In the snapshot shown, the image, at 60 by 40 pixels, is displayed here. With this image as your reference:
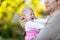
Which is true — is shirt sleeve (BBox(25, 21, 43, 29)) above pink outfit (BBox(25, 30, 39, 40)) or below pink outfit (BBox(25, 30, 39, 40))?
above

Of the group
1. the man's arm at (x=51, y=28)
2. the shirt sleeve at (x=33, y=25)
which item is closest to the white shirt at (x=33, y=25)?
the shirt sleeve at (x=33, y=25)

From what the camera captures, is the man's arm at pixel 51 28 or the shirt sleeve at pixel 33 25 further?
the shirt sleeve at pixel 33 25

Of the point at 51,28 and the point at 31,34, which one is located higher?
the point at 31,34

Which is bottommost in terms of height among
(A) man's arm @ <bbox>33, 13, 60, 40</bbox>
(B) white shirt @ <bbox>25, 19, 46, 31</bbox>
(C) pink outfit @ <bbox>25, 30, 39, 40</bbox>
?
(A) man's arm @ <bbox>33, 13, 60, 40</bbox>

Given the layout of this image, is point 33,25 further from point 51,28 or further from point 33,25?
point 51,28

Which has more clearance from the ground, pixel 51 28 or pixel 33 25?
pixel 33 25

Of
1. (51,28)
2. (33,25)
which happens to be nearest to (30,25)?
(33,25)

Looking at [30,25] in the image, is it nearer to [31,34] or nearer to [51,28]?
[31,34]

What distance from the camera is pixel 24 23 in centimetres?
166

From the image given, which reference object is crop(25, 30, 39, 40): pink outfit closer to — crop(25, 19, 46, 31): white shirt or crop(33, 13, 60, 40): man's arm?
crop(25, 19, 46, 31): white shirt

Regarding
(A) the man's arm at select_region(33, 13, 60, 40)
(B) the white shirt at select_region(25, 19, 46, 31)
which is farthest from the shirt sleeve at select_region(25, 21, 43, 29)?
(A) the man's arm at select_region(33, 13, 60, 40)

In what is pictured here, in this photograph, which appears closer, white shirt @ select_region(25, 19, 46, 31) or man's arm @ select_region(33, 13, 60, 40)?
man's arm @ select_region(33, 13, 60, 40)

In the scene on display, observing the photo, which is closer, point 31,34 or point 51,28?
point 51,28

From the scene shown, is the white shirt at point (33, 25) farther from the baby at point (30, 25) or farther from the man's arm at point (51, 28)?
the man's arm at point (51, 28)
